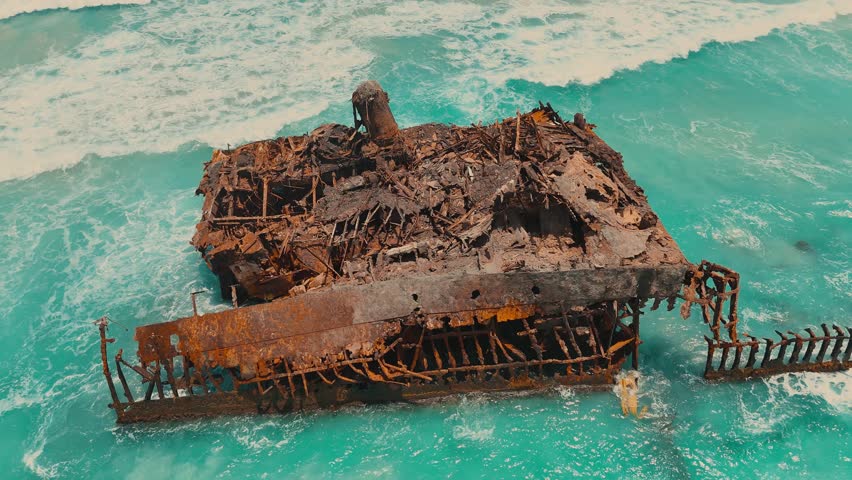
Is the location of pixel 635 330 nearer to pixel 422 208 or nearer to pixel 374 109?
pixel 422 208

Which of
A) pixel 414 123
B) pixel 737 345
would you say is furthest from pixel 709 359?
pixel 414 123

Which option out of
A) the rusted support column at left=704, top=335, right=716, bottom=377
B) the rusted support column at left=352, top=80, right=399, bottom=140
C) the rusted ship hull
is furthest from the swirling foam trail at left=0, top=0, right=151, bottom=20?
the rusted support column at left=704, top=335, right=716, bottom=377

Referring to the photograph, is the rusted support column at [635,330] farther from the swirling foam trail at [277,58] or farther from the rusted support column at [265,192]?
the swirling foam trail at [277,58]

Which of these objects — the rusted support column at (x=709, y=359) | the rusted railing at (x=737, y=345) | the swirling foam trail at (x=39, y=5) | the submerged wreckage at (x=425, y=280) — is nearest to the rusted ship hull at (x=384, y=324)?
the submerged wreckage at (x=425, y=280)

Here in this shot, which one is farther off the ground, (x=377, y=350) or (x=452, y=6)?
(x=452, y=6)

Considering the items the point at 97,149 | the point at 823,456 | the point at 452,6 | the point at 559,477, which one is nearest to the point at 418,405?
the point at 559,477

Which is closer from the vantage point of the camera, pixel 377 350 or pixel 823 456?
pixel 377 350

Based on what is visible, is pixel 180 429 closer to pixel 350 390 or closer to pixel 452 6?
pixel 350 390
